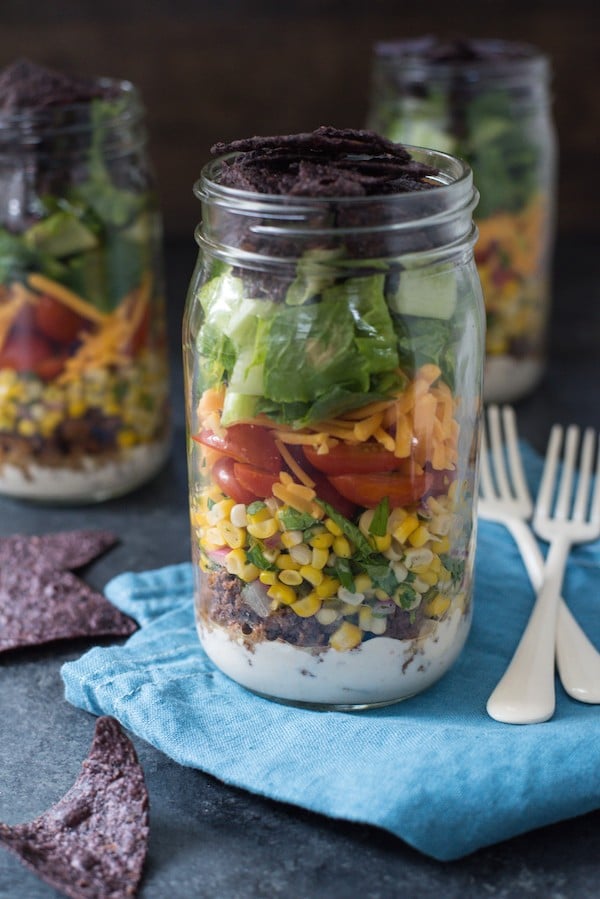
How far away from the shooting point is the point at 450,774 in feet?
3.10

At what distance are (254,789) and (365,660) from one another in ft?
0.53

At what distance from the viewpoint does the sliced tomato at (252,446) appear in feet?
3.29

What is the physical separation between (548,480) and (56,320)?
648 mm

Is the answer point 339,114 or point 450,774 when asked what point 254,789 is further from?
point 339,114

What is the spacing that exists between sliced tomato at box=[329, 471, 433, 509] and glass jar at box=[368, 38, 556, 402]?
2.66 feet

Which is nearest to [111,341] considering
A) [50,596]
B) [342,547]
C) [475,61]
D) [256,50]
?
[50,596]

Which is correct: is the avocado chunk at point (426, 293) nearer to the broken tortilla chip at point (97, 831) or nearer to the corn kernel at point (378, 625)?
the corn kernel at point (378, 625)

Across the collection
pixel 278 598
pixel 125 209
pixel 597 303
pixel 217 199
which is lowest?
pixel 597 303

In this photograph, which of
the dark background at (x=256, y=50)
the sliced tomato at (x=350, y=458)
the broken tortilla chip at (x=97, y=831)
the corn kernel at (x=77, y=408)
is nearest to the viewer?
the broken tortilla chip at (x=97, y=831)

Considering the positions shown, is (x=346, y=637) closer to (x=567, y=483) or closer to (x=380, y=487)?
(x=380, y=487)

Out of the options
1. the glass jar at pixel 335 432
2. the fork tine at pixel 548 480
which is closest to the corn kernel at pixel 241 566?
the glass jar at pixel 335 432

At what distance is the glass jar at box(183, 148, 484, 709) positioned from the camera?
96cm

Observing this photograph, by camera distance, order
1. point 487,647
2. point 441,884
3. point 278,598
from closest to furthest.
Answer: point 441,884
point 278,598
point 487,647

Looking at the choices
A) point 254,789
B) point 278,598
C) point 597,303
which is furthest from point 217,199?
→ point 597,303
